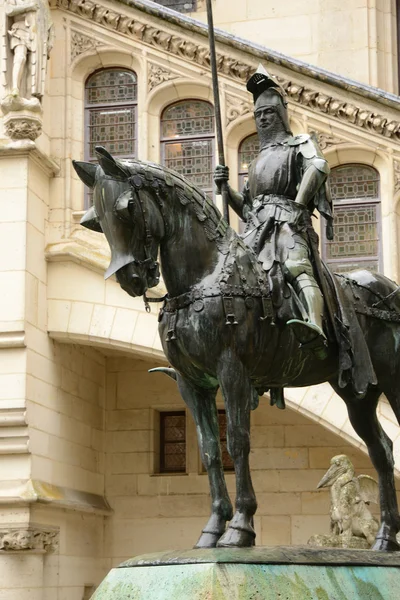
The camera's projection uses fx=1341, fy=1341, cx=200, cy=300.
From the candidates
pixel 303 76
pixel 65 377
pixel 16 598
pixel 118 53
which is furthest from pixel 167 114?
pixel 16 598

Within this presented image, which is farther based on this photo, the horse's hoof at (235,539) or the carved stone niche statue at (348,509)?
the carved stone niche statue at (348,509)

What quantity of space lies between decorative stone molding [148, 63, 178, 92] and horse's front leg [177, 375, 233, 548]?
9460 millimetres

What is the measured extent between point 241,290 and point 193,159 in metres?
9.42

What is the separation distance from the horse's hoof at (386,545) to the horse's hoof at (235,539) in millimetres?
1186

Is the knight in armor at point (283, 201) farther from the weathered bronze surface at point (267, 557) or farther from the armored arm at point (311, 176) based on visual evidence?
the weathered bronze surface at point (267, 557)

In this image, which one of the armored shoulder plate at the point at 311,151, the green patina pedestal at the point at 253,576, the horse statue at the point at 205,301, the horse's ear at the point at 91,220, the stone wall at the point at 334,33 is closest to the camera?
the green patina pedestal at the point at 253,576

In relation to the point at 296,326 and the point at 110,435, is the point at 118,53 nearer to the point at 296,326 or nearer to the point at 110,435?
the point at 110,435

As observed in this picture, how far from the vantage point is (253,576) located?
6.65 metres

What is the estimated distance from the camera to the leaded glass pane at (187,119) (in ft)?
54.8

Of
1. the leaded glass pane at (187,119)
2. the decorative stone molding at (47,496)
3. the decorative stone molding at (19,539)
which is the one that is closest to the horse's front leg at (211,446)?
the decorative stone molding at (47,496)

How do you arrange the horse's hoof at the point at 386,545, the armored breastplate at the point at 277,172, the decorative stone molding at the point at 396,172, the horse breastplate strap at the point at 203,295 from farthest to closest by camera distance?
the decorative stone molding at the point at 396,172 < the armored breastplate at the point at 277,172 < the horse's hoof at the point at 386,545 < the horse breastplate strap at the point at 203,295

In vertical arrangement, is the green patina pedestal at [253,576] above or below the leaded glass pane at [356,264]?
below

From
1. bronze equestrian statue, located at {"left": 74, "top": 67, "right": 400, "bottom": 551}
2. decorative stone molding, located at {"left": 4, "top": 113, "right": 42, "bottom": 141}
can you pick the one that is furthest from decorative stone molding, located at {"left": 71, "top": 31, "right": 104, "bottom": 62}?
bronze equestrian statue, located at {"left": 74, "top": 67, "right": 400, "bottom": 551}

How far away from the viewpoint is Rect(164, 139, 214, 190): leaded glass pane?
652 inches
